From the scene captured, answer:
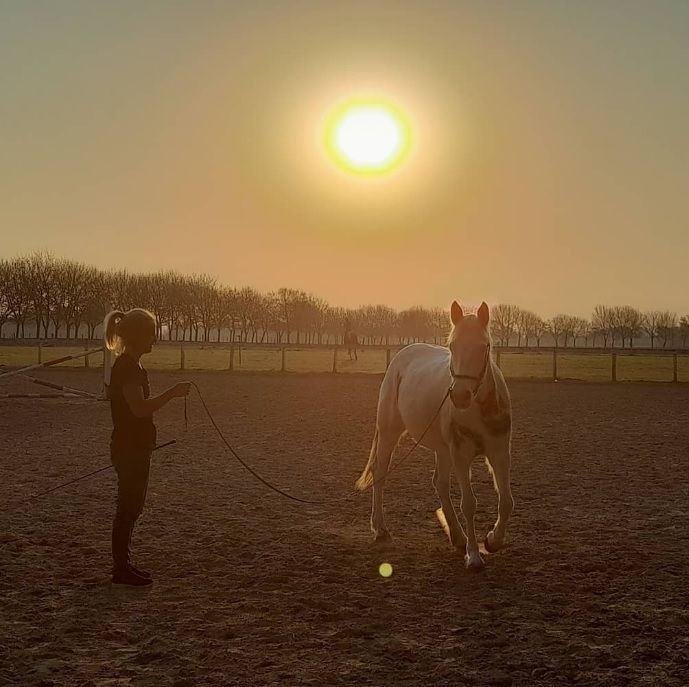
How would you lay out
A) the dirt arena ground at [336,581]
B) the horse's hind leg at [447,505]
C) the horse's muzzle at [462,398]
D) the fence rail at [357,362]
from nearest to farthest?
1. the dirt arena ground at [336,581]
2. the horse's muzzle at [462,398]
3. the horse's hind leg at [447,505]
4. the fence rail at [357,362]

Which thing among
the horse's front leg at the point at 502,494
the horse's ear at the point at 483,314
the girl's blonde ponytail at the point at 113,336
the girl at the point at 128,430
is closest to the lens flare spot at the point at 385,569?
the horse's front leg at the point at 502,494

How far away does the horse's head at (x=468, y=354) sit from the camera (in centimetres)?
545

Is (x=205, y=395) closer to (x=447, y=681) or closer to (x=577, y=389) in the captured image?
(x=577, y=389)

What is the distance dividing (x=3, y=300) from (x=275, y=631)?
80.3 metres

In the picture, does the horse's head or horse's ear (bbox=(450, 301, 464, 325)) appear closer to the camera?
the horse's head

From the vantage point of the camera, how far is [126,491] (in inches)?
204

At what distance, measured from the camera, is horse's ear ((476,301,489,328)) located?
576 centimetres

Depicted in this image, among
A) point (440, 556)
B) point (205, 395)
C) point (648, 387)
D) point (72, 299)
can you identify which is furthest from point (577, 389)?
point (72, 299)

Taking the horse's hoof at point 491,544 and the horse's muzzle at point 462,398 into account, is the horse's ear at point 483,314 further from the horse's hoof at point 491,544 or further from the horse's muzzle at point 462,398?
the horse's hoof at point 491,544

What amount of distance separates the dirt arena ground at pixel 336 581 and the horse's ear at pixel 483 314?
207 centimetres

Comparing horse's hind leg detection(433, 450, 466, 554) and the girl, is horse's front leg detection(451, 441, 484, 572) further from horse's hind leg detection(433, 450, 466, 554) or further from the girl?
the girl

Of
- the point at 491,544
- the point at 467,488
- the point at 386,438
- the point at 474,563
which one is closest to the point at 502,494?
the point at 467,488

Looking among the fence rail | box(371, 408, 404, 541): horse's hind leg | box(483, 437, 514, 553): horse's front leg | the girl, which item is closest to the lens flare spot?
box(483, 437, 514, 553): horse's front leg

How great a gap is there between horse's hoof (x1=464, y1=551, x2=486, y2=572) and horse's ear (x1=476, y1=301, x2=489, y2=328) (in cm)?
195
